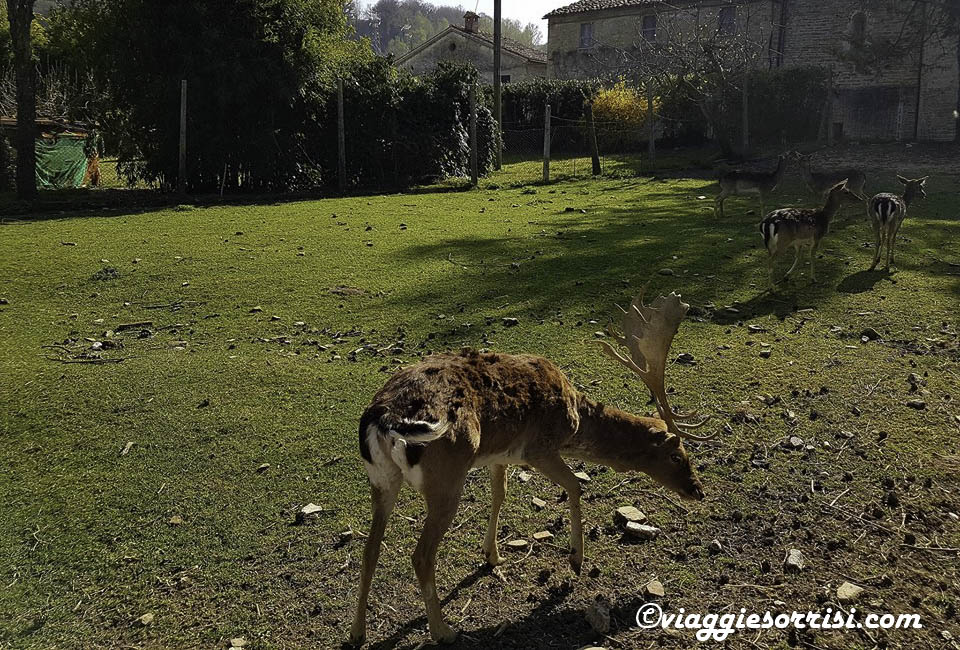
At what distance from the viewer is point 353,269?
34.4ft

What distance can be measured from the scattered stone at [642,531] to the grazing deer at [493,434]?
287 mm

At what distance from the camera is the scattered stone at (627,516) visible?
15.0 feet

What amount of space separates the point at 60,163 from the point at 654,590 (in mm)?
23035

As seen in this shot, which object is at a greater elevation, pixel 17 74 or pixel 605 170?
pixel 17 74

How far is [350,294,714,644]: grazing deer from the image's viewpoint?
3.47 m

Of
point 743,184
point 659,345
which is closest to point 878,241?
point 743,184

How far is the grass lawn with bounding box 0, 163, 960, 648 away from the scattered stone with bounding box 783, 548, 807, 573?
0.20 feet

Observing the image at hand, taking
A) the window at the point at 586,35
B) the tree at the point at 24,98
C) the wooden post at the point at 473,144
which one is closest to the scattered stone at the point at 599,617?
the wooden post at the point at 473,144

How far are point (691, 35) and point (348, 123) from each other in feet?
70.7

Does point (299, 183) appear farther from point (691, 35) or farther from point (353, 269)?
point (691, 35)

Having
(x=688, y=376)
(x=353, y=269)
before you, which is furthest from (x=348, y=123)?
(x=688, y=376)

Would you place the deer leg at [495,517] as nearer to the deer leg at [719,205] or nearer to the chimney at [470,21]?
the deer leg at [719,205]

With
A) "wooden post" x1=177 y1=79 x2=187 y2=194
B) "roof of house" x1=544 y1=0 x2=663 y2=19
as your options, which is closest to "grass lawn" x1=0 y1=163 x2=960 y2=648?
"wooden post" x1=177 y1=79 x2=187 y2=194

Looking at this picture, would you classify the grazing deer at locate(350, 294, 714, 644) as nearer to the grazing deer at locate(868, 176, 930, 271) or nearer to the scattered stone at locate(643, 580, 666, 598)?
the scattered stone at locate(643, 580, 666, 598)
